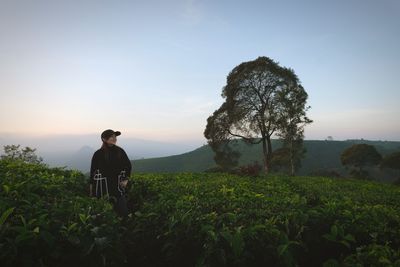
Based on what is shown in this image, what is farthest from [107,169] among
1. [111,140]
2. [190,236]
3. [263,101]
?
[263,101]

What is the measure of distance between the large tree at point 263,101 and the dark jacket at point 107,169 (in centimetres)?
2557

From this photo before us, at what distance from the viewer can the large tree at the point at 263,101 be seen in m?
32.2

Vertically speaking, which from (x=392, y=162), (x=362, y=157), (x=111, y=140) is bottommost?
(x=392, y=162)

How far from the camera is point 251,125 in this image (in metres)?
33.2

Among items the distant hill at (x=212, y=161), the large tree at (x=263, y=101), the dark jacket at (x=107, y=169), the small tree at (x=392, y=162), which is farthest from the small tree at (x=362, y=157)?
the dark jacket at (x=107, y=169)

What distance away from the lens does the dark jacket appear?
27.0 feet

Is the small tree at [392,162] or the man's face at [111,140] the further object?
the small tree at [392,162]

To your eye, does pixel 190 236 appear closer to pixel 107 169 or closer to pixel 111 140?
pixel 107 169

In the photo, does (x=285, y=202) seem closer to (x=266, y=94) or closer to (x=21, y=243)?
(x=21, y=243)

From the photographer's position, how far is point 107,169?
835 cm

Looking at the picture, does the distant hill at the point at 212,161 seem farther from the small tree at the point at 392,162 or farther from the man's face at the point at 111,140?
the man's face at the point at 111,140

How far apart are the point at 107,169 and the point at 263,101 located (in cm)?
2729

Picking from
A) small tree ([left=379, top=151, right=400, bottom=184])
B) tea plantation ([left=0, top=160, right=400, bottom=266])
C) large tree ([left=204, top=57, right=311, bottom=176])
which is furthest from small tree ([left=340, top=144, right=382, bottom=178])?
tea plantation ([left=0, top=160, right=400, bottom=266])

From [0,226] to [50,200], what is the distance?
2.16 meters
